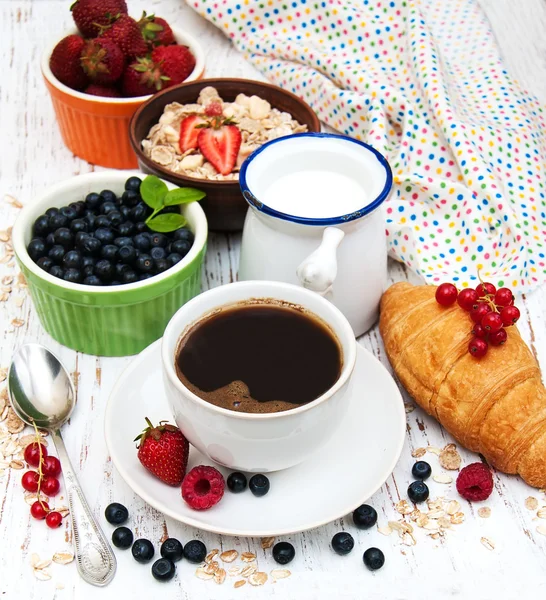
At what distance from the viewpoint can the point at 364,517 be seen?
125 centimetres

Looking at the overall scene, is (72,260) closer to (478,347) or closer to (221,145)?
(221,145)

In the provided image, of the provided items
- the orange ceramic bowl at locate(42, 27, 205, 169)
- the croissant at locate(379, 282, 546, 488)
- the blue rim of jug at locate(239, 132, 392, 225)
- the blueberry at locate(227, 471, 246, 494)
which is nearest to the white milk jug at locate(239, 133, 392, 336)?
the blue rim of jug at locate(239, 132, 392, 225)

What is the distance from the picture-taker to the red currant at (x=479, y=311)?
4.42ft

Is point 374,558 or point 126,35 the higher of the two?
point 126,35

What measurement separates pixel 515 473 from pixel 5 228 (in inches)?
46.9

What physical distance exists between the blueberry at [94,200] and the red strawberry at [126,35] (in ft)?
1.41

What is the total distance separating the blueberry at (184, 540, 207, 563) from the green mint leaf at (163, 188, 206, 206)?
66 cm

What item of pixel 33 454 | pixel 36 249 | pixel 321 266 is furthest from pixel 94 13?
pixel 33 454

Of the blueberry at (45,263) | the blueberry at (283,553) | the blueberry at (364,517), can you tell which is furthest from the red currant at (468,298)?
the blueberry at (45,263)

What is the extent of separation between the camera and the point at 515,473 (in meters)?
1.33

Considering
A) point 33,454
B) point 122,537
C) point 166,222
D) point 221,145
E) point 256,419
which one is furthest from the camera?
point 221,145

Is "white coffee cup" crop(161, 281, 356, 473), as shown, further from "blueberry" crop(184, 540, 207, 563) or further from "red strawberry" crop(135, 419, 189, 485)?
"blueberry" crop(184, 540, 207, 563)

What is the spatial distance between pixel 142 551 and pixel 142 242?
571mm

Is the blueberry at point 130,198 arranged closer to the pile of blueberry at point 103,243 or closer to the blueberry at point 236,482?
the pile of blueberry at point 103,243
